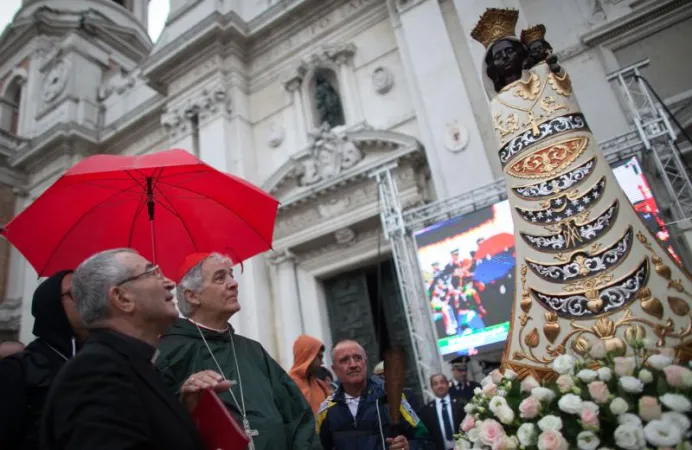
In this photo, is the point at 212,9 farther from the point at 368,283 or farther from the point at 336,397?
the point at 336,397

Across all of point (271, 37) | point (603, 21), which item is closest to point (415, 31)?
point (603, 21)

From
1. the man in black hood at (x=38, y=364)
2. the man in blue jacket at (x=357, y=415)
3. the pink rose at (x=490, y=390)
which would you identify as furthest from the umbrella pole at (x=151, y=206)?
the pink rose at (x=490, y=390)

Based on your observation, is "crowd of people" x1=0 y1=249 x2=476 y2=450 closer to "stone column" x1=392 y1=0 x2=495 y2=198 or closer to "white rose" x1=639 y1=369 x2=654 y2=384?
"white rose" x1=639 y1=369 x2=654 y2=384

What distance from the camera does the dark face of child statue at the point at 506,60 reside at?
281cm

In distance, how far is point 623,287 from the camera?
2090mm

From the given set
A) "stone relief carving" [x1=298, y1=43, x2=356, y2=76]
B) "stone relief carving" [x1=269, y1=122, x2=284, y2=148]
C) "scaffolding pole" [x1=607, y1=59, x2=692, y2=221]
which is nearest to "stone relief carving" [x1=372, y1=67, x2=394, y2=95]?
"stone relief carving" [x1=298, y1=43, x2=356, y2=76]

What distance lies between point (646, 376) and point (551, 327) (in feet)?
1.88

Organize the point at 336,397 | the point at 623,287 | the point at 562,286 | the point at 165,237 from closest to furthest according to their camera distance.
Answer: the point at 623,287 < the point at 562,286 < the point at 336,397 < the point at 165,237

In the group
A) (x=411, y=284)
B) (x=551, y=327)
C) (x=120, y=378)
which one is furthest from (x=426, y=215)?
(x=120, y=378)

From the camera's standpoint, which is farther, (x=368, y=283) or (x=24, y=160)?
(x=24, y=160)

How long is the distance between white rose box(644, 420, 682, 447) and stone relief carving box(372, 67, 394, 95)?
9.07 metres

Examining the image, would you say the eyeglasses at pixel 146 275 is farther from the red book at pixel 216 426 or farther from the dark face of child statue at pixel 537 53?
the dark face of child statue at pixel 537 53

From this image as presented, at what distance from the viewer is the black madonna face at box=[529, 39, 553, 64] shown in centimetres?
276

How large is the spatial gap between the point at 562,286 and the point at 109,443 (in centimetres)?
190
